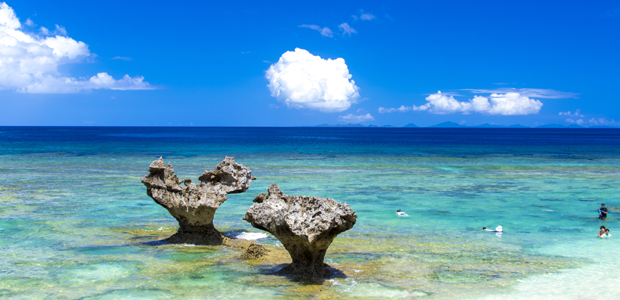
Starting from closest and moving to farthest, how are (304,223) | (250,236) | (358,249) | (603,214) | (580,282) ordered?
(304,223) < (580,282) < (358,249) < (250,236) < (603,214)

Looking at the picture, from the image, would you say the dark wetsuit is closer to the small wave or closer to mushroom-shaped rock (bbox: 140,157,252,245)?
the small wave

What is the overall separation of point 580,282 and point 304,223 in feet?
21.2

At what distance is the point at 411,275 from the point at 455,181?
2092cm

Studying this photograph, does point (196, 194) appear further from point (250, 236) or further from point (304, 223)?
point (304, 223)

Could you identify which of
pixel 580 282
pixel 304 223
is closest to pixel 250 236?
pixel 304 223

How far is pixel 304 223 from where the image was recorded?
10422mm

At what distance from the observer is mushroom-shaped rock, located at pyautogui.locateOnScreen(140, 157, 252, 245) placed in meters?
13.8

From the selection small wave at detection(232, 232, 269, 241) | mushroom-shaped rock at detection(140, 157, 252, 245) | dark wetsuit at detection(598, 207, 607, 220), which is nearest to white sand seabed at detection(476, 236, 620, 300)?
dark wetsuit at detection(598, 207, 607, 220)

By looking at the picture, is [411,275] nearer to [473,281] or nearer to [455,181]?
[473,281]

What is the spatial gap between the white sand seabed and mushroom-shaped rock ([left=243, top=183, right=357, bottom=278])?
3.38 metres

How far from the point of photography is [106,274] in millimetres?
11312

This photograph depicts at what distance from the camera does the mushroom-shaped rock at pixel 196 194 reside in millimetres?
13789

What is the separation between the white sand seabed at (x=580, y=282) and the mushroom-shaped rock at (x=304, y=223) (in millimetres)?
3381

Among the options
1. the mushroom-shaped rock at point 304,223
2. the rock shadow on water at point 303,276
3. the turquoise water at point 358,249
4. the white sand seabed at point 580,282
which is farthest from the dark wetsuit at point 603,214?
the mushroom-shaped rock at point 304,223
